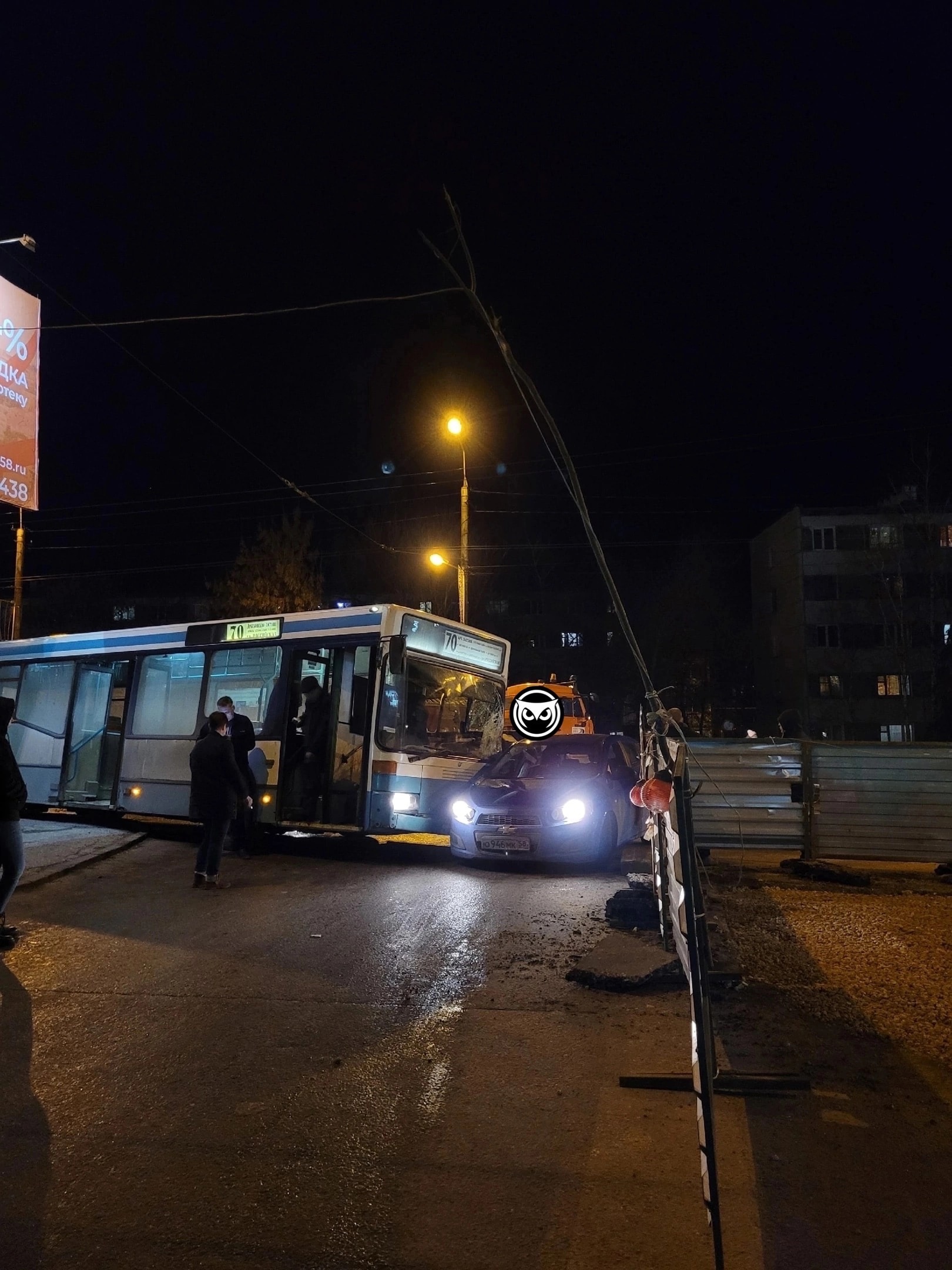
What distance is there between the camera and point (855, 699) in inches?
1960

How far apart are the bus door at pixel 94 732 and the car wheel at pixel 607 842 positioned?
7.95 m

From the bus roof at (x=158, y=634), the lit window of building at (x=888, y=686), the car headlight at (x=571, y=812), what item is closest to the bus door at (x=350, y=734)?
the bus roof at (x=158, y=634)

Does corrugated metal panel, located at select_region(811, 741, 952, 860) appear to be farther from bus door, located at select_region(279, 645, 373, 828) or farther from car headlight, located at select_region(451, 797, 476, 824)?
bus door, located at select_region(279, 645, 373, 828)

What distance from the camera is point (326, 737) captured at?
39.5ft

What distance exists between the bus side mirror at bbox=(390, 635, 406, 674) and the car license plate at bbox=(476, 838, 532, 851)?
2369mm

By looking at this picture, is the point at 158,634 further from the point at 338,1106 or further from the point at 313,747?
the point at 338,1106

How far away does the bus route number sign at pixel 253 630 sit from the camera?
12.8m

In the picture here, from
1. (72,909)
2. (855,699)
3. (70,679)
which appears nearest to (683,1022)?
(72,909)

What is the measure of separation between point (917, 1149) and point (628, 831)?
26.4ft

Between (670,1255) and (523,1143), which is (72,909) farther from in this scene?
(670,1255)

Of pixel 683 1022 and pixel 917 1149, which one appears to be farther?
pixel 683 1022

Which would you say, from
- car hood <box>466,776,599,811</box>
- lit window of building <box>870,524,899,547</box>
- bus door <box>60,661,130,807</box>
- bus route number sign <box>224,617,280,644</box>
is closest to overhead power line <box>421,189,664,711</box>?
car hood <box>466,776,599,811</box>

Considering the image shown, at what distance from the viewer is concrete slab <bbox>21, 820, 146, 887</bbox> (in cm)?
1028

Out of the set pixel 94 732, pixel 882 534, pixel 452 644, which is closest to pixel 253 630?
pixel 452 644
